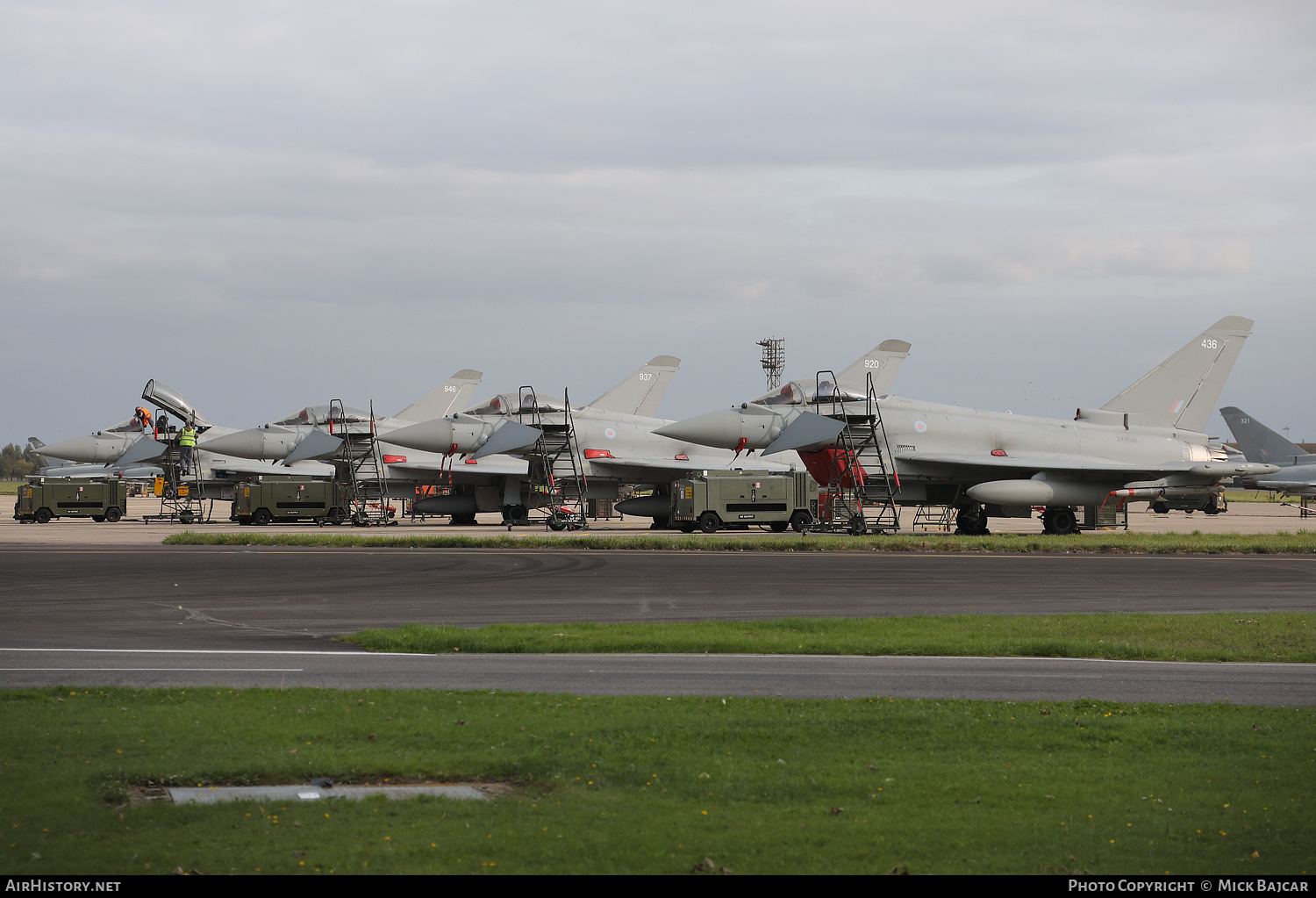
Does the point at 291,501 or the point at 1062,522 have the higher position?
the point at 291,501

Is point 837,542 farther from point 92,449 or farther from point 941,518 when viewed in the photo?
point 92,449

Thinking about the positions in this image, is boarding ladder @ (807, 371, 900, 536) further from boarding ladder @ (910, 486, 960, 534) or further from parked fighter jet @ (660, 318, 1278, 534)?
boarding ladder @ (910, 486, 960, 534)

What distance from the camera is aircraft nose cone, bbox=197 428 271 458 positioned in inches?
1752

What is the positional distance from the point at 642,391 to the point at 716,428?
15046 millimetres

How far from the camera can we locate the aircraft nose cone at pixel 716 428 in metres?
33.3

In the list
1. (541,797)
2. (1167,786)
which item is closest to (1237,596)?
(1167,786)

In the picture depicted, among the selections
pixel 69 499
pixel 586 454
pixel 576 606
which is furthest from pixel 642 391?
pixel 576 606

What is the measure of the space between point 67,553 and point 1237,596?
81.7 feet

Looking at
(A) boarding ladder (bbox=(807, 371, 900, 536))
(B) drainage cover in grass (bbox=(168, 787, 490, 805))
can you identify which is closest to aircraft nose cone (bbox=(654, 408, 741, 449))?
(A) boarding ladder (bbox=(807, 371, 900, 536))

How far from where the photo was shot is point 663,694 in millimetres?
9172

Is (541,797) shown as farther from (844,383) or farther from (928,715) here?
(844,383)

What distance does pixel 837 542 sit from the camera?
27969 mm
